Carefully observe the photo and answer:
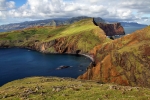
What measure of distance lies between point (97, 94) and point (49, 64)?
15083 cm

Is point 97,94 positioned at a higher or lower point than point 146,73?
higher

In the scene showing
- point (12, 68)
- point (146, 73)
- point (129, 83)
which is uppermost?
point (146, 73)

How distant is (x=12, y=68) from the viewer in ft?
546

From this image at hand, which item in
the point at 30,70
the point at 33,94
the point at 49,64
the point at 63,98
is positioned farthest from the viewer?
the point at 49,64

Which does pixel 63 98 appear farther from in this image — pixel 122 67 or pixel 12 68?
pixel 12 68

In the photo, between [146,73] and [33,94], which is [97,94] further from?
[146,73]

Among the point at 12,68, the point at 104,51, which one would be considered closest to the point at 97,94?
the point at 104,51

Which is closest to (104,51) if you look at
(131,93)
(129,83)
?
(129,83)

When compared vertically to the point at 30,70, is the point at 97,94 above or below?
above

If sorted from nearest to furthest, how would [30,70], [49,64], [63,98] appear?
[63,98]
[30,70]
[49,64]

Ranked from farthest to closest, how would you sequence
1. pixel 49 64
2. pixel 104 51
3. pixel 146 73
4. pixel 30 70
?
pixel 49 64 < pixel 30 70 < pixel 104 51 < pixel 146 73

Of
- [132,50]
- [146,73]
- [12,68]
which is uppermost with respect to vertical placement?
[132,50]

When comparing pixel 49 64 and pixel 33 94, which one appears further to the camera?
pixel 49 64

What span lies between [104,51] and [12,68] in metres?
79.9
